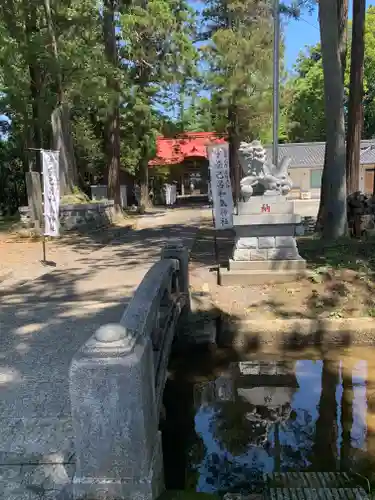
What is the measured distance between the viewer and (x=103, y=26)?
1773 centimetres

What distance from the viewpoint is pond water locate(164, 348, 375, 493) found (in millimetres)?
3965

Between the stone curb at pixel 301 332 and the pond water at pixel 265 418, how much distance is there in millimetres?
200

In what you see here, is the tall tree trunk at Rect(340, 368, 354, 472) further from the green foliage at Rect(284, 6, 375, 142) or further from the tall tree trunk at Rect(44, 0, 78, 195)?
the green foliage at Rect(284, 6, 375, 142)

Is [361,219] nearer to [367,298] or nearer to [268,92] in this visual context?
[367,298]

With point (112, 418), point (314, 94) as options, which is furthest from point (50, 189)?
point (314, 94)

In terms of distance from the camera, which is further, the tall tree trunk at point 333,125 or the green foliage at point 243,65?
the green foliage at point 243,65

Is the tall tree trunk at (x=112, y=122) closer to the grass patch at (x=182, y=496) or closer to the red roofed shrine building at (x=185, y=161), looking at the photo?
the red roofed shrine building at (x=185, y=161)

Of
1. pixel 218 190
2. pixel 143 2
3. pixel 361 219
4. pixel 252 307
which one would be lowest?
pixel 252 307

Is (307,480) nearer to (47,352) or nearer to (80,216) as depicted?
(47,352)

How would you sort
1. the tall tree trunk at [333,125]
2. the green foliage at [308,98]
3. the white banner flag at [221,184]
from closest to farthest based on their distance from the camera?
the tall tree trunk at [333,125], the white banner flag at [221,184], the green foliage at [308,98]

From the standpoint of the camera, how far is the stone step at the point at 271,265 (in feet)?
25.4

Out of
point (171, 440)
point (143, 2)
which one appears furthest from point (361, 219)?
point (143, 2)

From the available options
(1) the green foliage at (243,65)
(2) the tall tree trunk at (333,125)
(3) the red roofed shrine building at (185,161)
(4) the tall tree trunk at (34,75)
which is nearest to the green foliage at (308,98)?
(3) the red roofed shrine building at (185,161)

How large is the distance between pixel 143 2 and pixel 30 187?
10.5 metres
